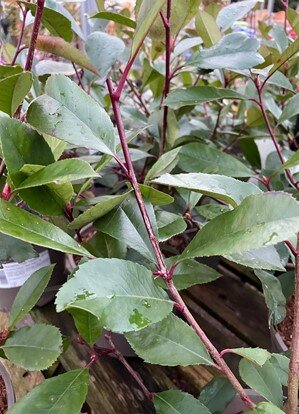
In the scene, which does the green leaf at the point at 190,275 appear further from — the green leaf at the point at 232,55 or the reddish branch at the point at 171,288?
the green leaf at the point at 232,55

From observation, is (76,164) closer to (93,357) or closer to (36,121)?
(36,121)

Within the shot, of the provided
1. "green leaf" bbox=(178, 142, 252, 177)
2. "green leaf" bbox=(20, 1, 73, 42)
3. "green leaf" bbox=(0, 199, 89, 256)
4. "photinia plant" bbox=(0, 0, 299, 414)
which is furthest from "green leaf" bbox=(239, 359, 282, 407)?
"green leaf" bbox=(20, 1, 73, 42)

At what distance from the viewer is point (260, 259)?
0.45 meters

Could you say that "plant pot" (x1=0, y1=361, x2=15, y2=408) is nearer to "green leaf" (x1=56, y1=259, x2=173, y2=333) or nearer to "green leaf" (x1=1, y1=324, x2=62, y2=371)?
"green leaf" (x1=1, y1=324, x2=62, y2=371)

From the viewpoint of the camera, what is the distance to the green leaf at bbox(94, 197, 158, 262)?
0.44 meters

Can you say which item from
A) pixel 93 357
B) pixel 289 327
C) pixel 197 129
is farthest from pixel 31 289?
pixel 197 129

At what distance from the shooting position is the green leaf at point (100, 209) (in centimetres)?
43

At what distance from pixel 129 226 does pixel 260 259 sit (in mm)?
142

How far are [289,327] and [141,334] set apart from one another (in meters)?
0.41

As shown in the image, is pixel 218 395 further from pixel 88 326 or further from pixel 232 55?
pixel 232 55

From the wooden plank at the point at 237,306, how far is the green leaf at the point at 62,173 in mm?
576

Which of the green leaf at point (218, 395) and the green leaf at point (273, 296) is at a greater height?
the green leaf at point (273, 296)

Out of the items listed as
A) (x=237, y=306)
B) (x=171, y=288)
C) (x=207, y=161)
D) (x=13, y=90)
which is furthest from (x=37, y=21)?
(x=237, y=306)

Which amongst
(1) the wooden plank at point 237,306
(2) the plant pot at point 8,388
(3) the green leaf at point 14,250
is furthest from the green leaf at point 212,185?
(1) the wooden plank at point 237,306
